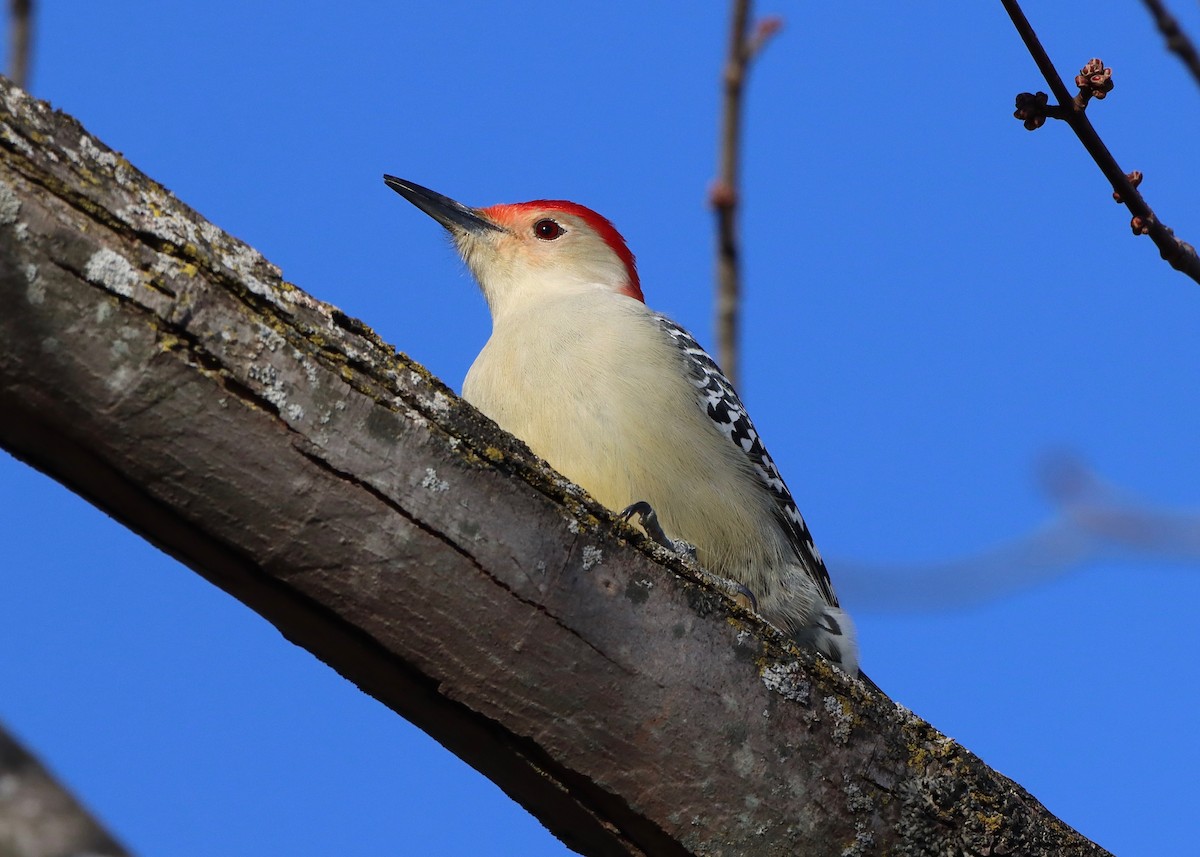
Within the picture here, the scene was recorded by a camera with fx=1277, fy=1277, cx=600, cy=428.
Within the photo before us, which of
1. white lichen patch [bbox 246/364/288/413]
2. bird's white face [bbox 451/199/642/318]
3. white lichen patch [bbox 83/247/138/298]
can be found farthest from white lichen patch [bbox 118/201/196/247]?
bird's white face [bbox 451/199/642/318]

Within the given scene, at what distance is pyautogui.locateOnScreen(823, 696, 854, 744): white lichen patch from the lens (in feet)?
11.7

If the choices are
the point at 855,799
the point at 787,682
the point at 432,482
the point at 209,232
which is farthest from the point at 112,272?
the point at 855,799

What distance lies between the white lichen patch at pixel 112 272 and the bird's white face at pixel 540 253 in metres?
5.02

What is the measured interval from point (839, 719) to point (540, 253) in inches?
Answer: 207

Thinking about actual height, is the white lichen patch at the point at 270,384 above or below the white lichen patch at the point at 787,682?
below

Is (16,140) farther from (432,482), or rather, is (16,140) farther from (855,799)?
(855,799)

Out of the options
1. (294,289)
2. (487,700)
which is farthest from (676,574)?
(294,289)

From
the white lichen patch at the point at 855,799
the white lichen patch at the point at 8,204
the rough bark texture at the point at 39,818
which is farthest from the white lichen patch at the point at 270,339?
the white lichen patch at the point at 855,799

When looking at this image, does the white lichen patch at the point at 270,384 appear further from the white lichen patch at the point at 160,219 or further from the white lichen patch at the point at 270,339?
the white lichen patch at the point at 160,219

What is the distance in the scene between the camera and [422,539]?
3094 mm

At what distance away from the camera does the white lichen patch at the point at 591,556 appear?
333 cm

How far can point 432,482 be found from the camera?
314 centimetres

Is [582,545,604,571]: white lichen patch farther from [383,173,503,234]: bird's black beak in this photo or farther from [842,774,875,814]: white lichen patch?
[383,173,503,234]: bird's black beak


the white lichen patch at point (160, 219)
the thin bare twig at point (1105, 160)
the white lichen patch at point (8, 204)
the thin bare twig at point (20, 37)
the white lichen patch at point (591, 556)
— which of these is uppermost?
the thin bare twig at point (1105, 160)
